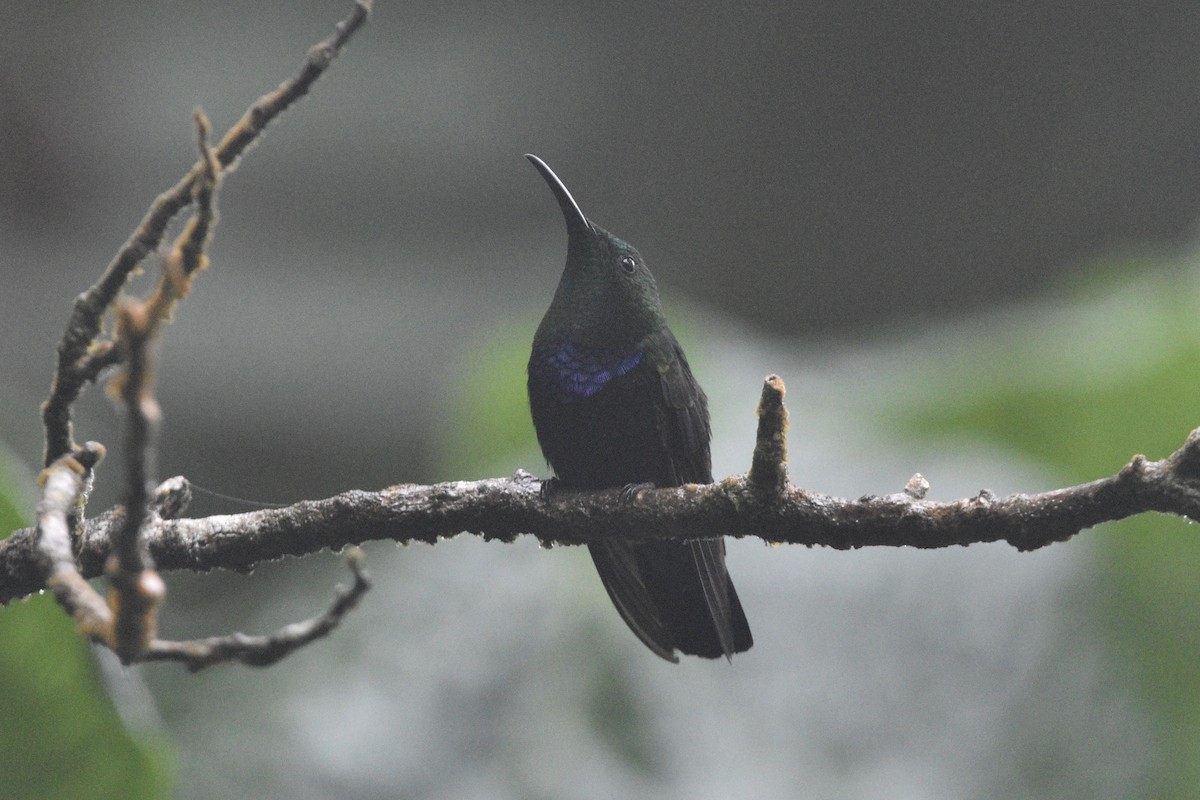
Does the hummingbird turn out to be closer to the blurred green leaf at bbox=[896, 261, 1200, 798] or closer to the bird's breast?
the bird's breast

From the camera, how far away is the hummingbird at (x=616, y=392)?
2.69 m

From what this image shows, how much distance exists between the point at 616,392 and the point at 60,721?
130cm

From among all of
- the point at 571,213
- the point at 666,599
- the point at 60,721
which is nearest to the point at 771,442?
the point at 666,599

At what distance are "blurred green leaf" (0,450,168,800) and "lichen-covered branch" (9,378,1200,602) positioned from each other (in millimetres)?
452

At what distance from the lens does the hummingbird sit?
2.69 metres

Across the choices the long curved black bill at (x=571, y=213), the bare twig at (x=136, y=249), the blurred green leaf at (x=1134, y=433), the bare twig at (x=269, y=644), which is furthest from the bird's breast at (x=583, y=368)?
the bare twig at (x=269, y=644)

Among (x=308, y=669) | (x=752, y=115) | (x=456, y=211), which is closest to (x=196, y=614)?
(x=308, y=669)

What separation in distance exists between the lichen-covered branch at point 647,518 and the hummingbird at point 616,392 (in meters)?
0.63

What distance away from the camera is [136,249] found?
136 centimetres

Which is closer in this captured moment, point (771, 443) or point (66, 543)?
point (66, 543)

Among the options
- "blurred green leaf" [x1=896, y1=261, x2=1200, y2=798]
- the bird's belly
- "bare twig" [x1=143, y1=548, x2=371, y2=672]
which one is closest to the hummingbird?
the bird's belly

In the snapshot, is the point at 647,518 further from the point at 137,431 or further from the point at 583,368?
the point at 137,431

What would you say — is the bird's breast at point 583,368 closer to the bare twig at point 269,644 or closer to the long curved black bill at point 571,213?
the long curved black bill at point 571,213

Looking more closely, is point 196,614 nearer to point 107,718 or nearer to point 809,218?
point 107,718
